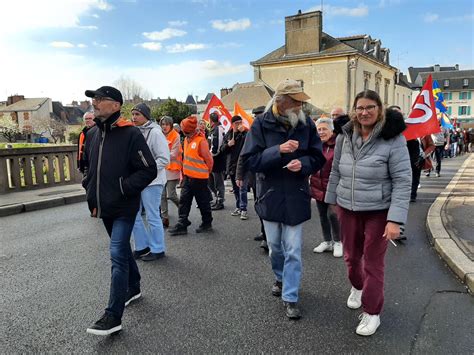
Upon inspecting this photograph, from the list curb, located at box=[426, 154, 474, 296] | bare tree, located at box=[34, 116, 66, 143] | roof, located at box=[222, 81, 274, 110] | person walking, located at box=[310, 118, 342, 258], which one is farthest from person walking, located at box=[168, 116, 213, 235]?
bare tree, located at box=[34, 116, 66, 143]

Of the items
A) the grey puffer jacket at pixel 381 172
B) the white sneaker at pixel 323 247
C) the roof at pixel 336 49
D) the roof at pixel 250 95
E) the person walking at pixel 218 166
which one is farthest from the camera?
the roof at pixel 250 95

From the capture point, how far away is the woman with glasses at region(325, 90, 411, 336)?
2.96 m

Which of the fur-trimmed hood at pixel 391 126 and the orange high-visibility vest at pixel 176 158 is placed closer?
the fur-trimmed hood at pixel 391 126

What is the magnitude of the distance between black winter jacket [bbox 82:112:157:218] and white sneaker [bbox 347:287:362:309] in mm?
2147

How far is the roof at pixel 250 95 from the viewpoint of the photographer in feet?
121

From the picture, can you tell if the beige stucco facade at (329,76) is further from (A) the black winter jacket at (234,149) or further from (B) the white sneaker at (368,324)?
(B) the white sneaker at (368,324)

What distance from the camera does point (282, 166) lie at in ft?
10.9

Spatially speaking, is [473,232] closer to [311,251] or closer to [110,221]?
[311,251]

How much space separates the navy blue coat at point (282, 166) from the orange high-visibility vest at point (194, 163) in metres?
2.80

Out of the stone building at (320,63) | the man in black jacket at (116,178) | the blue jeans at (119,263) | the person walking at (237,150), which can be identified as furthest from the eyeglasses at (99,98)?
the stone building at (320,63)

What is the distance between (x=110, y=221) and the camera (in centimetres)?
337

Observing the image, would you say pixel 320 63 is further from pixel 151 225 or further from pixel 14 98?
pixel 14 98

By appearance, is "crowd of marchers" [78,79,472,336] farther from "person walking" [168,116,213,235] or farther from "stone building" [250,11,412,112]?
"stone building" [250,11,412,112]

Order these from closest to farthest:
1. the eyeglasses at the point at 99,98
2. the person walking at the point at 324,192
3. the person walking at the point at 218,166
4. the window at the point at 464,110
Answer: the eyeglasses at the point at 99,98 < the person walking at the point at 324,192 < the person walking at the point at 218,166 < the window at the point at 464,110
